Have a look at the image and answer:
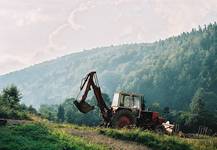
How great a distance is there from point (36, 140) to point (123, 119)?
1105 cm

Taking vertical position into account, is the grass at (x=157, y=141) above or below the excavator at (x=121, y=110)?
below

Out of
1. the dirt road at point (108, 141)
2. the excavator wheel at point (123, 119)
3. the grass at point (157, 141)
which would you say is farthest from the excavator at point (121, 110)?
the dirt road at point (108, 141)

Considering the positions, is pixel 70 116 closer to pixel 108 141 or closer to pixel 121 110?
pixel 121 110

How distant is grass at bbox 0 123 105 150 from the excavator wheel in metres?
7.94

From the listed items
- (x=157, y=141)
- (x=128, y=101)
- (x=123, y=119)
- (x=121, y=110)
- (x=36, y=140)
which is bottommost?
(x=36, y=140)

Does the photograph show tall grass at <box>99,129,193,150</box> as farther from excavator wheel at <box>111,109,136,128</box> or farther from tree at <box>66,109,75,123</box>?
tree at <box>66,109,75,123</box>

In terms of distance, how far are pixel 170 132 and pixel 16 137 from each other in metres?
14.5

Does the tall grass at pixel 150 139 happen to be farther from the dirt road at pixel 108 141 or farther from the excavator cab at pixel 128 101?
the excavator cab at pixel 128 101

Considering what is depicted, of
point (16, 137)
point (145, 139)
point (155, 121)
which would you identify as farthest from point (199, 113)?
point (16, 137)

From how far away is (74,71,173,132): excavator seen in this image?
30297 mm

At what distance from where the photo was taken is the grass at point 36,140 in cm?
1856

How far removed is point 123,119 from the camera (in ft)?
100

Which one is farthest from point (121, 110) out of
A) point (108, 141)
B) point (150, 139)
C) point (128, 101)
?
point (108, 141)

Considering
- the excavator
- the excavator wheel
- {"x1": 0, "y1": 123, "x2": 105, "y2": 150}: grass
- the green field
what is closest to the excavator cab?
the excavator
